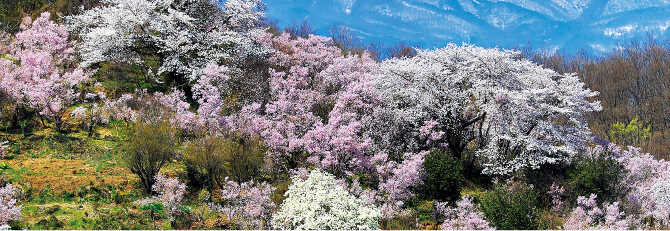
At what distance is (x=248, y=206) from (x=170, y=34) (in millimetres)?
12940

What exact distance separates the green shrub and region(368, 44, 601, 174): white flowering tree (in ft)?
3.84

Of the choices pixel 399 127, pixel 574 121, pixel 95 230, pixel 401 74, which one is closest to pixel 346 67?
pixel 401 74

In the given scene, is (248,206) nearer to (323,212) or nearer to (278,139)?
(323,212)

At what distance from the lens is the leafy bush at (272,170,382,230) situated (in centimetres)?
1120

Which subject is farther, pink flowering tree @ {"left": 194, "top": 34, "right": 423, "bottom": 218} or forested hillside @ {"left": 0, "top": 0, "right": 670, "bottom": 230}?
pink flowering tree @ {"left": 194, "top": 34, "right": 423, "bottom": 218}

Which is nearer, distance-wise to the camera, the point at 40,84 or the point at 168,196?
the point at 168,196

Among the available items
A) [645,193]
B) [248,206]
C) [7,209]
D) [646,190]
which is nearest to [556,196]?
[645,193]

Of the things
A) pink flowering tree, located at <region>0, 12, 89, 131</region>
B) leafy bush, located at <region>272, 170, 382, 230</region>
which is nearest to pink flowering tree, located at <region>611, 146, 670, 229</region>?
leafy bush, located at <region>272, 170, 382, 230</region>

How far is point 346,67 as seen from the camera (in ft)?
69.7

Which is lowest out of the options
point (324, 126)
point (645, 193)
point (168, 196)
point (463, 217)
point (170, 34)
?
point (463, 217)

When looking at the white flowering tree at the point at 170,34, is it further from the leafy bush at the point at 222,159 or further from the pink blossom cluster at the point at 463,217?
the pink blossom cluster at the point at 463,217

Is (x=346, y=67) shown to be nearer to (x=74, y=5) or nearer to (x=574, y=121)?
(x=574, y=121)

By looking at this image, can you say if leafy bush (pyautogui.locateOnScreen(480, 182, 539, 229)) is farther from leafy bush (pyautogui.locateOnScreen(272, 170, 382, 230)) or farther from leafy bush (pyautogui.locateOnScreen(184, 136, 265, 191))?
leafy bush (pyautogui.locateOnScreen(184, 136, 265, 191))

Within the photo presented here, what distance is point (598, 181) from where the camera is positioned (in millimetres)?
16406
